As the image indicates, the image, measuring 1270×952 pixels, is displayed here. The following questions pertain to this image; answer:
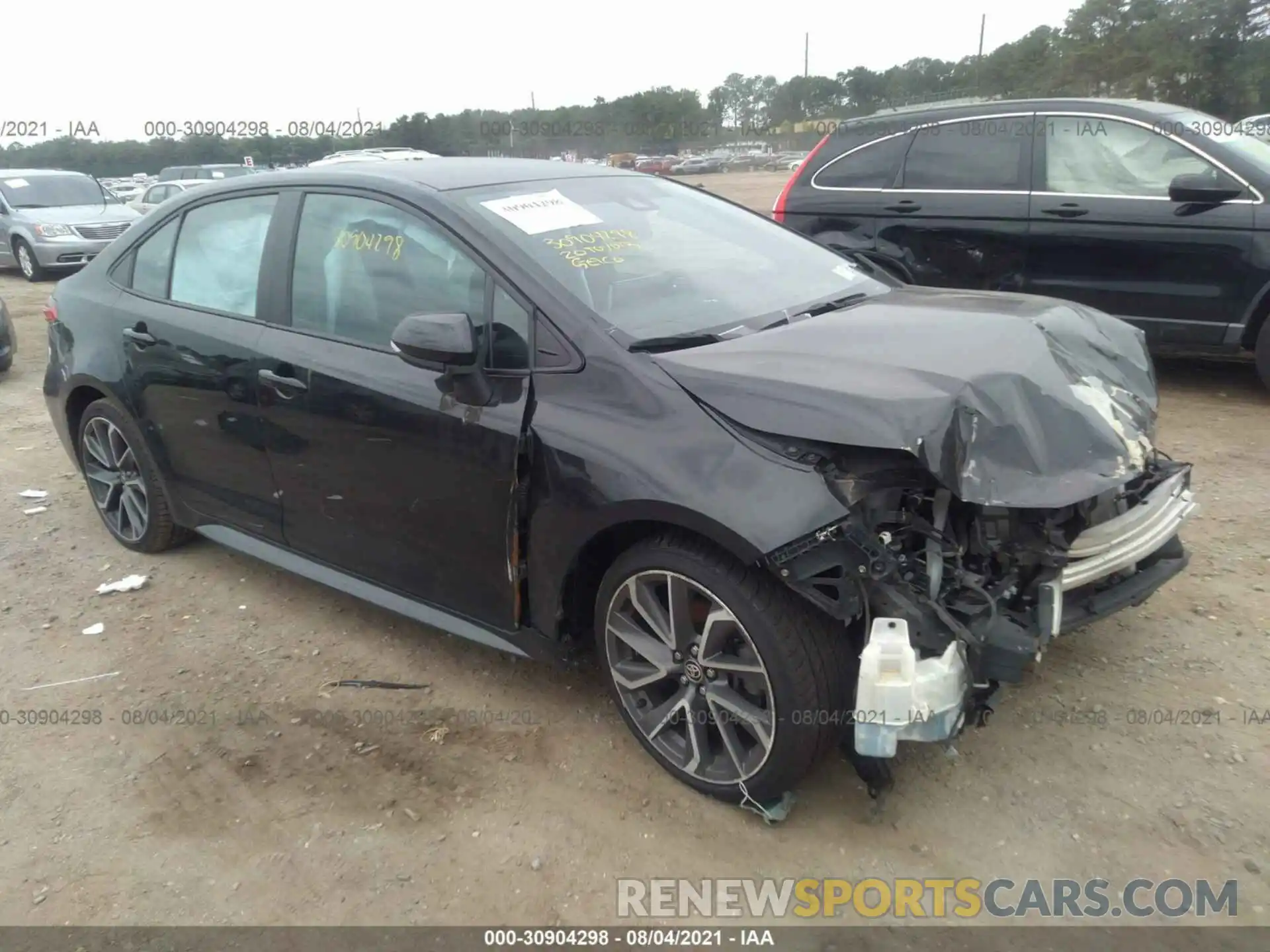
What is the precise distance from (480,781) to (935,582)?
147 cm

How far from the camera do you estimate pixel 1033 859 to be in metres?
2.51

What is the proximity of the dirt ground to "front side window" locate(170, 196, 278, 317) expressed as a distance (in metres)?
1.30

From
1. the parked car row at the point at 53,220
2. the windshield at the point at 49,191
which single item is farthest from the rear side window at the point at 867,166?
the windshield at the point at 49,191

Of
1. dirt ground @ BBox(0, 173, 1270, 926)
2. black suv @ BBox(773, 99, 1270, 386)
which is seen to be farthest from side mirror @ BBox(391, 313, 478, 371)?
black suv @ BBox(773, 99, 1270, 386)

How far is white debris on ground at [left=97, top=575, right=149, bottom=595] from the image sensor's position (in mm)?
4328

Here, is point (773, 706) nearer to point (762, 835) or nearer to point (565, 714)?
point (762, 835)

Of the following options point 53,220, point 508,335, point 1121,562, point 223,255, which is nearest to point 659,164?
point 53,220

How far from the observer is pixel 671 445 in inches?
101

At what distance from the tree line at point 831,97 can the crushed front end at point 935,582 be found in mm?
18417

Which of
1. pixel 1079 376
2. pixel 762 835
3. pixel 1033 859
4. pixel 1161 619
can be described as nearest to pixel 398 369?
pixel 762 835

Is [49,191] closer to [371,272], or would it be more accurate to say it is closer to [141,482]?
[141,482]

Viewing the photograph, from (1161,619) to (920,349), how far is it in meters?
1.62

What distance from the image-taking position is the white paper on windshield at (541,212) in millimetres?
3125

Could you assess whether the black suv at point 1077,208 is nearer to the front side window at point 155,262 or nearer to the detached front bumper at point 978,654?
the detached front bumper at point 978,654
